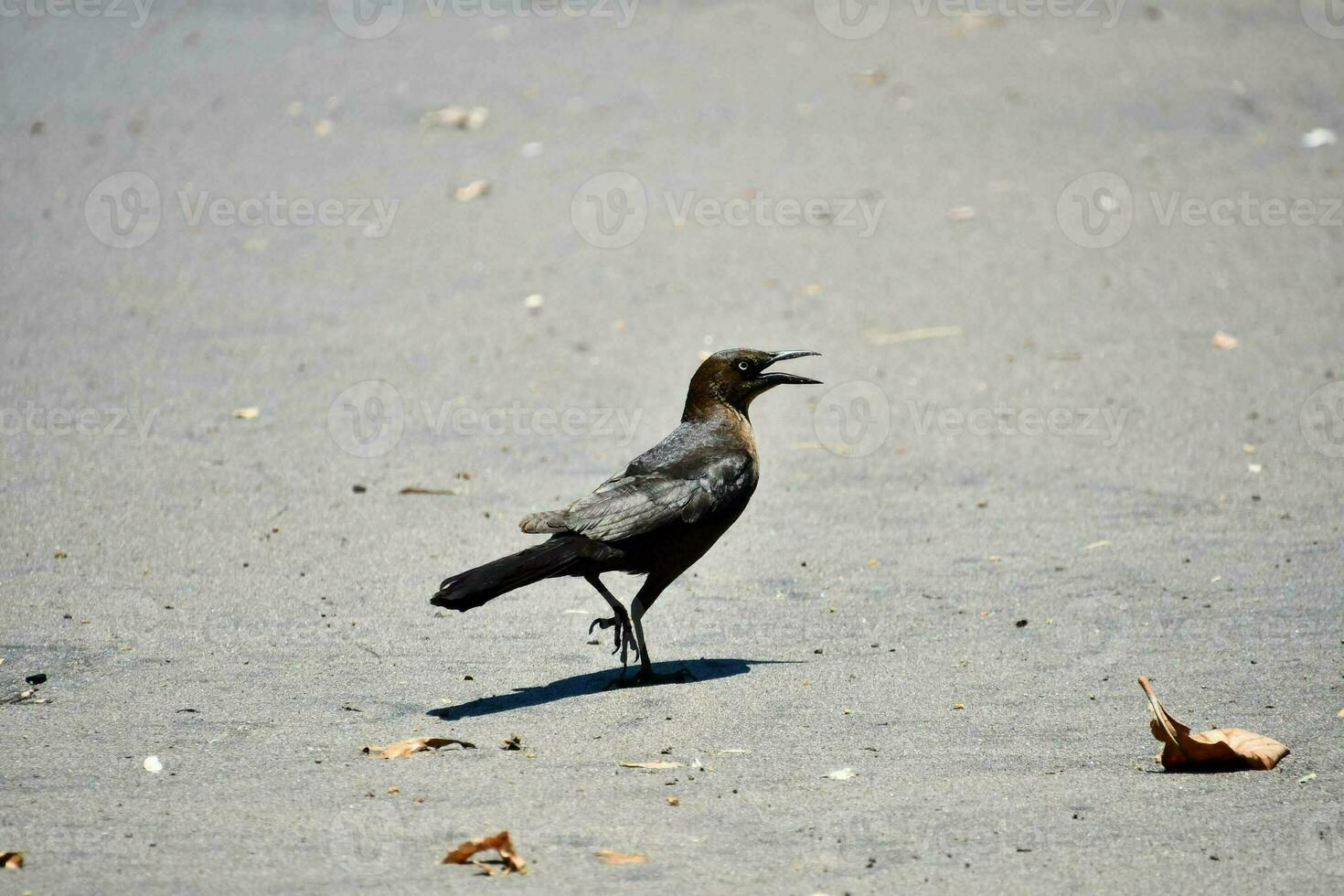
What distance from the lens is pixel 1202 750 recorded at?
176 inches

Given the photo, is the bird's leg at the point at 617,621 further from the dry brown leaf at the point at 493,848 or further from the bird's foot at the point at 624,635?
the dry brown leaf at the point at 493,848

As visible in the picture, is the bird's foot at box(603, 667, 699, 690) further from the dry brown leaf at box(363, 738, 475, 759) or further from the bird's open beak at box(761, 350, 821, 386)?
the bird's open beak at box(761, 350, 821, 386)

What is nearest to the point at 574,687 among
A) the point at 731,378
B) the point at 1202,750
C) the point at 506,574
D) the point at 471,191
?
the point at 506,574

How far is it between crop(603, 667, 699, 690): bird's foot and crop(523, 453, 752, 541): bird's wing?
21.0 inches

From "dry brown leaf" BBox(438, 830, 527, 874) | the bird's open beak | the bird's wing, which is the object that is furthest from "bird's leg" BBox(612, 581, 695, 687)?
"dry brown leaf" BBox(438, 830, 527, 874)

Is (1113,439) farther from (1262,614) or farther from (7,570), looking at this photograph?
(7,570)

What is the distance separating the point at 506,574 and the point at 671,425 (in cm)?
357

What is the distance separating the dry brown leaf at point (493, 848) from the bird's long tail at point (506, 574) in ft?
3.68

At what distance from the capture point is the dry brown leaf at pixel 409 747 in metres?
4.60

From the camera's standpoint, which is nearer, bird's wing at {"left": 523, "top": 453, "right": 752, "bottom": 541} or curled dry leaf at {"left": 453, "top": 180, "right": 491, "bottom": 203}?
bird's wing at {"left": 523, "top": 453, "right": 752, "bottom": 541}

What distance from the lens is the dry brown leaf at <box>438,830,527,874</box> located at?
380cm

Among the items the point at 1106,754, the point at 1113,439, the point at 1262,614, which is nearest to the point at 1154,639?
the point at 1262,614

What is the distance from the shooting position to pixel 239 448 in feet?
26.0

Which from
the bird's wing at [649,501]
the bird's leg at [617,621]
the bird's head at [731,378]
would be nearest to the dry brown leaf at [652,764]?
the bird's leg at [617,621]
